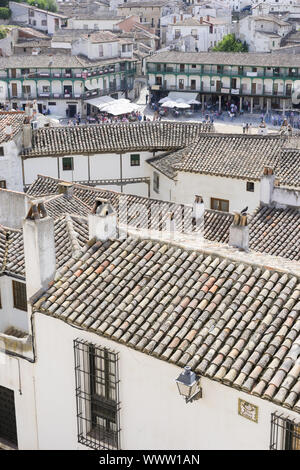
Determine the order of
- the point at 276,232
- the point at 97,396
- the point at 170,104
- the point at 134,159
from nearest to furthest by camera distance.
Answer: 1. the point at 97,396
2. the point at 276,232
3. the point at 134,159
4. the point at 170,104

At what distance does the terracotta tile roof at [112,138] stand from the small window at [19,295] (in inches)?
719

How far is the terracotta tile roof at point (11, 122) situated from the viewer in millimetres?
33875

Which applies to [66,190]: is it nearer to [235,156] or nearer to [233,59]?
[235,156]

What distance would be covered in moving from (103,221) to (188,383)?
3.96m

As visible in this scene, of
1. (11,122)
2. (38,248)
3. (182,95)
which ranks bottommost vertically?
(182,95)

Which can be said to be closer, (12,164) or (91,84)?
(12,164)

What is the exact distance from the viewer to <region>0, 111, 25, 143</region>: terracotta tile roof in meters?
33.9

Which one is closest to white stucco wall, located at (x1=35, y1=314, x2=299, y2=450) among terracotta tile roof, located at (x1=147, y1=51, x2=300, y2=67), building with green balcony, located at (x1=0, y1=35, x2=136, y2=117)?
building with green balcony, located at (x1=0, y1=35, x2=136, y2=117)

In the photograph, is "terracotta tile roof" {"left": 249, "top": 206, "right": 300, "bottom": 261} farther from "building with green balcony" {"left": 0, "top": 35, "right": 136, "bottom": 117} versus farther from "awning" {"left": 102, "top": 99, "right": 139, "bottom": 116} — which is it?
"building with green balcony" {"left": 0, "top": 35, "right": 136, "bottom": 117}

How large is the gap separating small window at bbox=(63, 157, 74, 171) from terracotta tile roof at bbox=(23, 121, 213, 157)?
0.53m

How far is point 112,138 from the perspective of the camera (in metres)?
35.5

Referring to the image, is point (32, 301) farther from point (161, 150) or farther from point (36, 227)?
point (161, 150)

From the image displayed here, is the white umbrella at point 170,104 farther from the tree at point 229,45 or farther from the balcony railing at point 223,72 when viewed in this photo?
the tree at point 229,45

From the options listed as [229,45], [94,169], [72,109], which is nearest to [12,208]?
[94,169]
